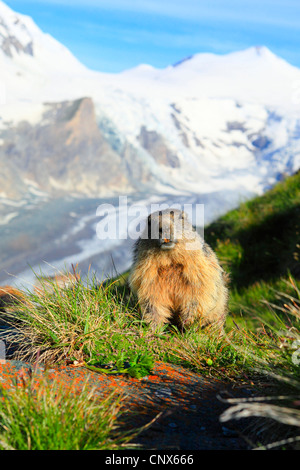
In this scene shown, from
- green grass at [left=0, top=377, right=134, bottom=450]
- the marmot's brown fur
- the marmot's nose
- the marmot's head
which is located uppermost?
the marmot's head

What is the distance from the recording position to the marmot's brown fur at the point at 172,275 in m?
6.62

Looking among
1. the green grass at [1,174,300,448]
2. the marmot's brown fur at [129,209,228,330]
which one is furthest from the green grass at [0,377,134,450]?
the marmot's brown fur at [129,209,228,330]

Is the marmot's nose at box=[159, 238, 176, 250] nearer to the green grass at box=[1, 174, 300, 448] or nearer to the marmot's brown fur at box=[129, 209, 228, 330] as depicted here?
the marmot's brown fur at box=[129, 209, 228, 330]

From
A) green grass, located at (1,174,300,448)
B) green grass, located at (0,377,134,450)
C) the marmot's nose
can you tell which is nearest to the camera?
green grass, located at (0,377,134,450)

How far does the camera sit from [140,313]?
670cm

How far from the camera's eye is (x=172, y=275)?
673 centimetres

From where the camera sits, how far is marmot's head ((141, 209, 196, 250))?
6570 millimetres

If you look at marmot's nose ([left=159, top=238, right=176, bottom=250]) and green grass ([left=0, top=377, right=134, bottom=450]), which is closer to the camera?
green grass ([left=0, top=377, right=134, bottom=450])

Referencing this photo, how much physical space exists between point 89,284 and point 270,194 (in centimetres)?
1201

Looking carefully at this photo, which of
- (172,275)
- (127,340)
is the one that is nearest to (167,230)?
(172,275)

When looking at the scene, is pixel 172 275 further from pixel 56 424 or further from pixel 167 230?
pixel 56 424

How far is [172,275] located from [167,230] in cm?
69
